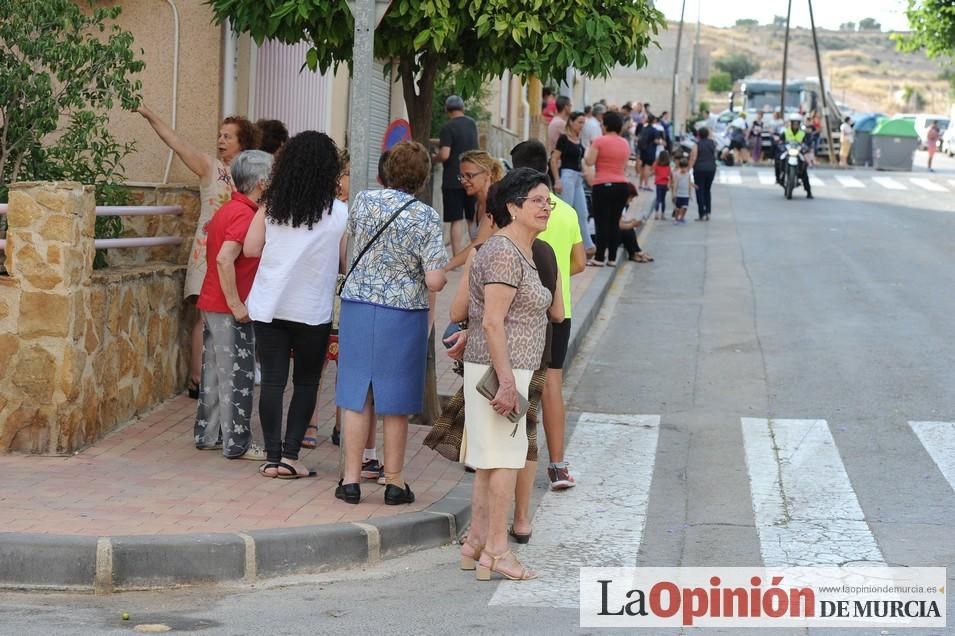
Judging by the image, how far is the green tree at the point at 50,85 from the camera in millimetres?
8039

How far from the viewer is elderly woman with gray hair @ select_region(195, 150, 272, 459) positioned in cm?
787

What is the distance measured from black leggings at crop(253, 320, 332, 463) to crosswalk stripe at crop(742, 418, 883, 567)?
2.48m

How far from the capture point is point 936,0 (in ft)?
113

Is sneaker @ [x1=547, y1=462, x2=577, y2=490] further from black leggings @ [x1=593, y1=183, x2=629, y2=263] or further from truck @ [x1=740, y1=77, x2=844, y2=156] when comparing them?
truck @ [x1=740, y1=77, x2=844, y2=156]

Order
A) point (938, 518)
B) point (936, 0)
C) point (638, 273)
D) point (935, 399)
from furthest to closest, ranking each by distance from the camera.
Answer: point (936, 0) < point (638, 273) < point (935, 399) < point (938, 518)

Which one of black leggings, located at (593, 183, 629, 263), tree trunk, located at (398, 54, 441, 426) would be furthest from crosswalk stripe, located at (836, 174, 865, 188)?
tree trunk, located at (398, 54, 441, 426)

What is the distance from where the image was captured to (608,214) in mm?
17016

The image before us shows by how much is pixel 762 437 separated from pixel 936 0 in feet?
92.3

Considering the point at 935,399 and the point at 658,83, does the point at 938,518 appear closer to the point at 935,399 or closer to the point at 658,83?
the point at 935,399

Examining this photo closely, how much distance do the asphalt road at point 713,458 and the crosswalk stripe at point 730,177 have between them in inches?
613

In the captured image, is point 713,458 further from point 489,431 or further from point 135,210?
point 135,210

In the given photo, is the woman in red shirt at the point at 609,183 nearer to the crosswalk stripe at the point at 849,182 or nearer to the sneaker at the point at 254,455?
the sneaker at the point at 254,455

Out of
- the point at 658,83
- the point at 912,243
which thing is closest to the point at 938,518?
the point at 912,243

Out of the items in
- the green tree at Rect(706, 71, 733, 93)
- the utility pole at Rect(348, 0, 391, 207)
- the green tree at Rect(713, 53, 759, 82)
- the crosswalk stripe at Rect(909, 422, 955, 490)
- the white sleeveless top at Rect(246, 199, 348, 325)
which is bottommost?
the crosswalk stripe at Rect(909, 422, 955, 490)
